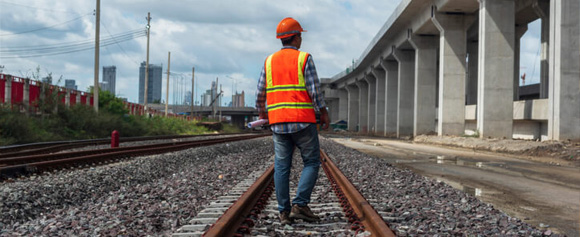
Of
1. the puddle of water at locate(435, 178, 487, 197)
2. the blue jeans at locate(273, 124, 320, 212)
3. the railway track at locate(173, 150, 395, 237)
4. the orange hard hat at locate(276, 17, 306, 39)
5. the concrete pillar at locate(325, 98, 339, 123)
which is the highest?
the concrete pillar at locate(325, 98, 339, 123)

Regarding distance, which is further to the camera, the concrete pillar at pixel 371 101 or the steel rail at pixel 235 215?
the concrete pillar at pixel 371 101

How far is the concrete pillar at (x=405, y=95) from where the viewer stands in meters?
46.8

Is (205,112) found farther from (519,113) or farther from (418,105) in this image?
(519,113)

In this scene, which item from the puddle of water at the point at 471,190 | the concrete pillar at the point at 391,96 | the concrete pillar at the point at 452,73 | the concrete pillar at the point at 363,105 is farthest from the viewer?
the concrete pillar at the point at 363,105

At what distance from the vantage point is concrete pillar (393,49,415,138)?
46781 mm

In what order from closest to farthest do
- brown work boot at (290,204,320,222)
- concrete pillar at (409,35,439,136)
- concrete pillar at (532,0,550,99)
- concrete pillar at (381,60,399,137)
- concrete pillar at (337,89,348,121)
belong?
1. brown work boot at (290,204,320,222)
2. concrete pillar at (532,0,550,99)
3. concrete pillar at (409,35,439,136)
4. concrete pillar at (381,60,399,137)
5. concrete pillar at (337,89,348,121)

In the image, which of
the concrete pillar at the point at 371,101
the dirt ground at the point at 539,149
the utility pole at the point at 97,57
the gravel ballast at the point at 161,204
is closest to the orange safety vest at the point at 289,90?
the gravel ballast at the point at 161,204

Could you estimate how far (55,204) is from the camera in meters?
6.20

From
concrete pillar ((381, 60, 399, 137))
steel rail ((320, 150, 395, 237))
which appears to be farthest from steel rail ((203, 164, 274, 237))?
concrete pillar ((381, 60, 399, 137))

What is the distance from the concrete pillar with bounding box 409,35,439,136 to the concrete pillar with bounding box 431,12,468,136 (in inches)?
269

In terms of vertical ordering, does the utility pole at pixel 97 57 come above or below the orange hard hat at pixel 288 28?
above

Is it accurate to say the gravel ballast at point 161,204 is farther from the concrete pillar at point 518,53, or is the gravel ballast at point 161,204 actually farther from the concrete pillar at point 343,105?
the concrete pillar at point 343,105

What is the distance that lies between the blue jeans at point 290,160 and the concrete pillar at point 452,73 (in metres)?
28.6

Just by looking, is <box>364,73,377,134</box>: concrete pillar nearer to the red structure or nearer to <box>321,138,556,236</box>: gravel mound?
the red structure
